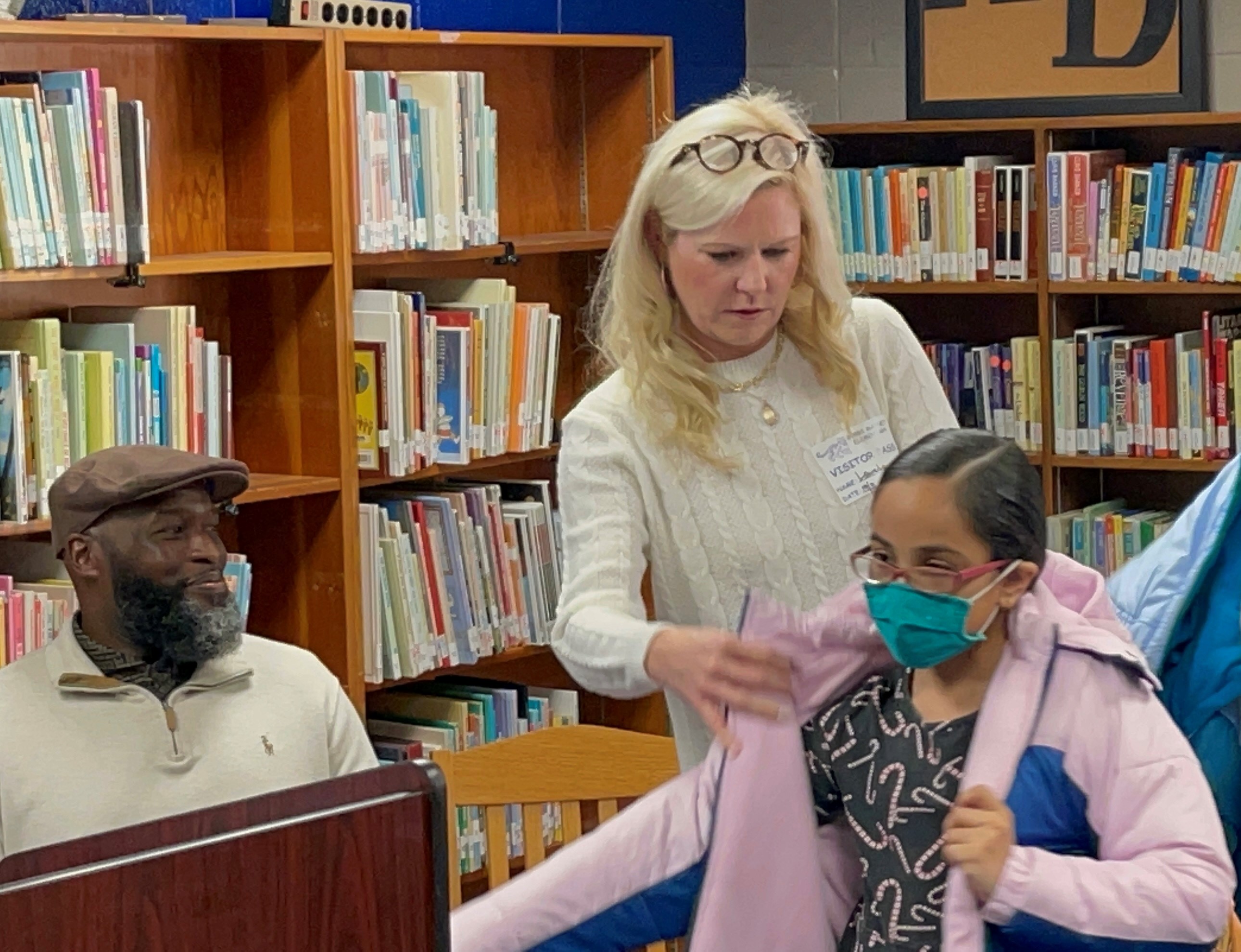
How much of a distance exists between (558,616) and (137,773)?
596mm

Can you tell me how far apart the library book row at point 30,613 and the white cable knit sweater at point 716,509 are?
1.11m

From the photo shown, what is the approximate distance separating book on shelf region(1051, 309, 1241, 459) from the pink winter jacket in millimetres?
2477

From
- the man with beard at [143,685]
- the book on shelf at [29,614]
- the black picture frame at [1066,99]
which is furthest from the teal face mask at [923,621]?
the black picture frame at [1066,99]

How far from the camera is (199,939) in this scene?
3.69 feet

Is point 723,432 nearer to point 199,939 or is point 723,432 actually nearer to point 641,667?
point 641,667

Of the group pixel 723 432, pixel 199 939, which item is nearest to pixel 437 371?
pixel 723 432

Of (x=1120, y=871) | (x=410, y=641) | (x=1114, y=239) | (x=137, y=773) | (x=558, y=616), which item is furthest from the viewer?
(x=1114, y=239)

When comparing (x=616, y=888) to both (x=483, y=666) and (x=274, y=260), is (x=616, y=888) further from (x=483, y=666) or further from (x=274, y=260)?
(x=483, y=666)

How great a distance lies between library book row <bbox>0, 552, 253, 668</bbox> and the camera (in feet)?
10.00

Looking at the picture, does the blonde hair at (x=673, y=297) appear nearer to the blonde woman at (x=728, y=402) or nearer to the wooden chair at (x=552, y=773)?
the blonde woman at (x=728, y=402)

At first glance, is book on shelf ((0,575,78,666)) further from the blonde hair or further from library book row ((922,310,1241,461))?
library book row ((922,310,1241,461))

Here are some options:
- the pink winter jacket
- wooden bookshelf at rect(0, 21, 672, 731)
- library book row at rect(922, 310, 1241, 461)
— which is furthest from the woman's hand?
library book row at rect(922, 310, 1241, 461)

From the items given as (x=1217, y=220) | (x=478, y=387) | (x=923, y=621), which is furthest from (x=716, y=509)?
(x=1217, y=220)

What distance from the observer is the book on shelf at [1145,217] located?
399 cm
